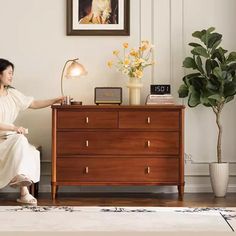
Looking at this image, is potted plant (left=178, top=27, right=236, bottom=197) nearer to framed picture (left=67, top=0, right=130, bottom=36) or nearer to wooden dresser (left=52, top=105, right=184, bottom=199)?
wooden dresser (left=52, top=105, right=184, bottom=199)

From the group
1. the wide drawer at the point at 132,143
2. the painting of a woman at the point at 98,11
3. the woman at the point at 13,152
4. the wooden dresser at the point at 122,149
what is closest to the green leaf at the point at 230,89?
the wooden dresser at the point at 122,149

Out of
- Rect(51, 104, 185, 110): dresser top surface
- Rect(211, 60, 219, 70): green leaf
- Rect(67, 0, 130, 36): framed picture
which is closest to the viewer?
Rect(51, 104, 185, 110): dresser top surface

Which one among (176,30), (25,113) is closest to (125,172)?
(25,113)

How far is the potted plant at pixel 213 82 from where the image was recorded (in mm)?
3998

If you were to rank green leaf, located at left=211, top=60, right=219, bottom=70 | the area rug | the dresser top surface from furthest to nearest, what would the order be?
1. green leaf, located at left=211, top=60, right=219, bottom=70
2. the dresser top surface
3. the area rug

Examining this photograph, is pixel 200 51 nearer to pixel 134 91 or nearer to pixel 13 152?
pixel 134 91

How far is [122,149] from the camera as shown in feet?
12.7

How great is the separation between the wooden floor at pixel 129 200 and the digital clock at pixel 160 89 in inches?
36.4

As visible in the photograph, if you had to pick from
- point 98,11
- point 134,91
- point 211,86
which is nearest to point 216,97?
point 211,86

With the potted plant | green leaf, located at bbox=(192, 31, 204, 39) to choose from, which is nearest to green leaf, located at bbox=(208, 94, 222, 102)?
the potted plant

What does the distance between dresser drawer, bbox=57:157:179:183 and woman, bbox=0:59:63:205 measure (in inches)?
11.1

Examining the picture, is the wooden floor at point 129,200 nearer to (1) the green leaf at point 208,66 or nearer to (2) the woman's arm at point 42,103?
(2) the woman's arm at point 42,103

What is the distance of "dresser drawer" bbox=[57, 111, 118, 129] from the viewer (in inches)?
152

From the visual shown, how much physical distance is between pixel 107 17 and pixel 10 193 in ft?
6.17
